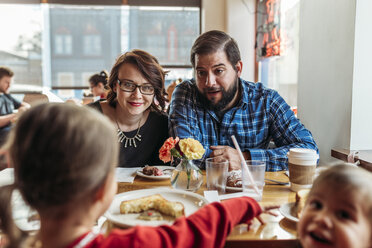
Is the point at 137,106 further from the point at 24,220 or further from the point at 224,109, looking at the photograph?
the point at 24,220

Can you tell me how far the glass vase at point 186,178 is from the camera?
1268mm

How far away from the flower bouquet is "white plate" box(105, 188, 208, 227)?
0.10 meters

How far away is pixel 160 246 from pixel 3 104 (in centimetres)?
404

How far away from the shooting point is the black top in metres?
1.97

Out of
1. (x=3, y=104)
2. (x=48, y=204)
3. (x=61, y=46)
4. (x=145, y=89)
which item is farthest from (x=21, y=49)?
(x=48, y=204)

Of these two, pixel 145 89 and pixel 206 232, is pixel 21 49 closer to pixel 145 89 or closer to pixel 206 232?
pixel 145 89

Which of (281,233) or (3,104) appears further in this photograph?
(3,104)

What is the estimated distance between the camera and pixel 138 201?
1052 mm

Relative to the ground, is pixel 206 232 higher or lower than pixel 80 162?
lower

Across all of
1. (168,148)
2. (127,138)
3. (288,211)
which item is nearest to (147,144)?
(127,138)

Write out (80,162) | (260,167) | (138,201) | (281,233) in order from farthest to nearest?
(260,167) < (138,201) < (281,233) < (80,162)

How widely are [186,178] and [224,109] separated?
2.55ft

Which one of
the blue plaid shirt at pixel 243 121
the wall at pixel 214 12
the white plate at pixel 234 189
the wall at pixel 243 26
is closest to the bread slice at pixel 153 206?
the white plate at pixel 234 189

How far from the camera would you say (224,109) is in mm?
1959
